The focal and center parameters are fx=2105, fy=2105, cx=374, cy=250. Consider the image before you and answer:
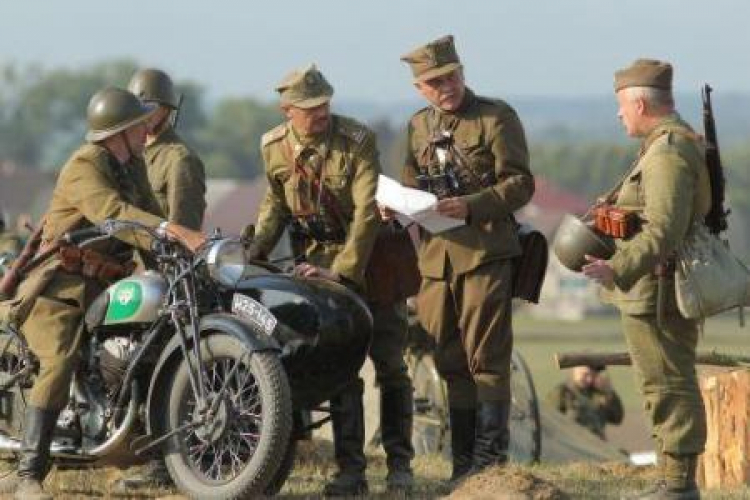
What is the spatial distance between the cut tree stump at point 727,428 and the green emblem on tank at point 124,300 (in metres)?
3.59

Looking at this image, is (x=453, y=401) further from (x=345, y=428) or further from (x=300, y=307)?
(x=300, y=307)

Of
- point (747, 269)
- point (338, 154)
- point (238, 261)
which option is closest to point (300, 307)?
point (238, 261)

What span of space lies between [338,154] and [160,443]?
62.5 inches

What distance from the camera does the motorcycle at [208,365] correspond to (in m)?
8.42

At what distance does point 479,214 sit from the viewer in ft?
30.1

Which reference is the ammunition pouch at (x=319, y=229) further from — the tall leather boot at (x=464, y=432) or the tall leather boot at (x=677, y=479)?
the tall leather boot at (x=677, y=479)

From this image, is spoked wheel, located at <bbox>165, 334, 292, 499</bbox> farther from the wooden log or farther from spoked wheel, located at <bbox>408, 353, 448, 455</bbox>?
spoked wheel, located at <bbox>408, 353, 448, 455</bbox>

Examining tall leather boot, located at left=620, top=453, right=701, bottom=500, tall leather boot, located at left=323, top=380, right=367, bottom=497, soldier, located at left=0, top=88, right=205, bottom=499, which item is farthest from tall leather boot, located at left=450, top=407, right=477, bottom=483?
soldier, located at left=0, top=88, right=205, bottom=499

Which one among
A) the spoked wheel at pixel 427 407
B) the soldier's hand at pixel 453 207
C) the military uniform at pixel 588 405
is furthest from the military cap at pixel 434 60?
the military uniform at pixel 588 405

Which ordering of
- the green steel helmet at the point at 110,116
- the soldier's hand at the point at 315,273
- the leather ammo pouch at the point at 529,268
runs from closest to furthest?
the green steel helmet at the point at 110,116 < the soldier's hand at the point at 315,273 < the leather ammo pouch at the point at 529,268

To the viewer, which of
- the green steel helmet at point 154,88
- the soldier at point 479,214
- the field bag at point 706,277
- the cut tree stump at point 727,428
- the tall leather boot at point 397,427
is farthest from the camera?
the cut tree stump at point 727,428

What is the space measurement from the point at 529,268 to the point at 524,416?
4508 millimetres

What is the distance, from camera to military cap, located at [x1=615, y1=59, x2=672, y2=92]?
8367 mm

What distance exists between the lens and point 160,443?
8.73 m
